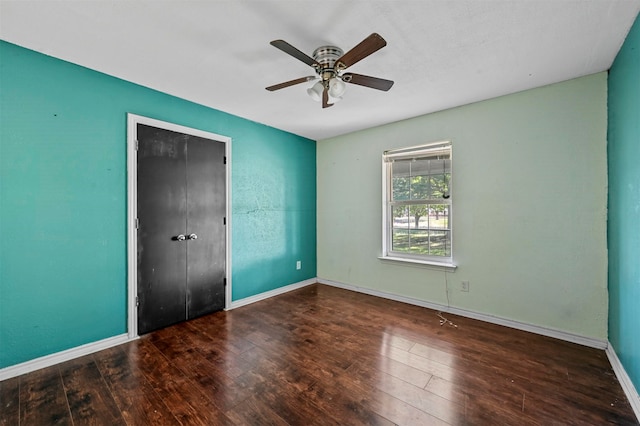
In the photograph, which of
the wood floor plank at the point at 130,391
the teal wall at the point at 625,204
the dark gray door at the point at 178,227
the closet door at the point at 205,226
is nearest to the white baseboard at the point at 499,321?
the teal wall at the point at 625,204

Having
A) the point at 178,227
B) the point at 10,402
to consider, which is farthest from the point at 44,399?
the point at 178,227

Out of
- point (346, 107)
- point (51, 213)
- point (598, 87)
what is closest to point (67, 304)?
point (51, 213)

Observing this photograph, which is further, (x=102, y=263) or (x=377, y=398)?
(x=102, y=263)

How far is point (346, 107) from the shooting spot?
3.24 meters

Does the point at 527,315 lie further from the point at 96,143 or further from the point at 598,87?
the point at 96,143

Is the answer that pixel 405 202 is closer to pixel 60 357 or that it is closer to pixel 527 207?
pixel 527 207

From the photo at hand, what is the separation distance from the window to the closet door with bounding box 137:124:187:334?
2.65m

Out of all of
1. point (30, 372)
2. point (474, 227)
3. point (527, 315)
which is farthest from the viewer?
point (474, 227)

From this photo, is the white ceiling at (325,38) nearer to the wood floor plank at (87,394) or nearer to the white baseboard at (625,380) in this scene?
the white baseboard at (625,380)

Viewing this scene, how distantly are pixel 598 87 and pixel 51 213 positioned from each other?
15.7 ft

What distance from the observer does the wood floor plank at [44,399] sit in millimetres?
1638

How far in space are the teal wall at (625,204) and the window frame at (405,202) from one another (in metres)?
1.32

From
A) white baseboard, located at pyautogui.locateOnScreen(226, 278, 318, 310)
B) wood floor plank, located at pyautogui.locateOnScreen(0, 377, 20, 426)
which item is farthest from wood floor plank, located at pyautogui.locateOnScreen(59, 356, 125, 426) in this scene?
white baseboard, located at pyautogui.locateOnScreen(226, 278, 318, 310)

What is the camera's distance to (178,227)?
2.98 meters
